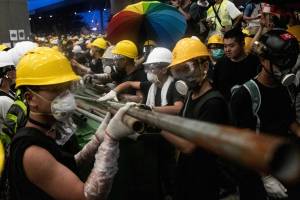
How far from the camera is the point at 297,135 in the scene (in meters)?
3.66

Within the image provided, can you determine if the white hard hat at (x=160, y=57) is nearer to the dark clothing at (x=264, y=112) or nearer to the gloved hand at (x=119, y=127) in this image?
the dark clothing at (x=264, y=112)

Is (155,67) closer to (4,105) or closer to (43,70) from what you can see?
(4,105)

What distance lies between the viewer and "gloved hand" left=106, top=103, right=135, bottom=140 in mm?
2424

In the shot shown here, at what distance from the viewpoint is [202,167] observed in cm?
344

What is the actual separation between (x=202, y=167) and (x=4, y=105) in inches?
107

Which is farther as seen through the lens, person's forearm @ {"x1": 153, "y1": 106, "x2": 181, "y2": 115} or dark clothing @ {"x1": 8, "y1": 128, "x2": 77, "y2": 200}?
person's forearm @ {"x1": 153, "y1": 106, "x2": 181, "y2": 115}

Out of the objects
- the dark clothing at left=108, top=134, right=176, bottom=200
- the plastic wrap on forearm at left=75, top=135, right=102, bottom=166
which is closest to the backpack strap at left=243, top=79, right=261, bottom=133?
the plastic wrap on forearm at left=75, top=135, right=102, bottom=166

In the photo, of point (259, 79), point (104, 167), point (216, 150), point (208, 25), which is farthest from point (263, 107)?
point (208, 25)

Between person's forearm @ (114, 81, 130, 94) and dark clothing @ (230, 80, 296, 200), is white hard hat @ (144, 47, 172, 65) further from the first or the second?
dark clothing @ (230, 80, 296, 200)

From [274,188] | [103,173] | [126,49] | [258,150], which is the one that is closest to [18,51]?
[126,49]

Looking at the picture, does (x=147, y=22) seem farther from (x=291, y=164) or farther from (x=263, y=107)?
(x=291, y=164)

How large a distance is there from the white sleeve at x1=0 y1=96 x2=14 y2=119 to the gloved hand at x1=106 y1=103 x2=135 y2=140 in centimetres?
267

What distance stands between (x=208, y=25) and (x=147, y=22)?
2729mm

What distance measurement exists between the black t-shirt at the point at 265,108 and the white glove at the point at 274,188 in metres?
0.42
